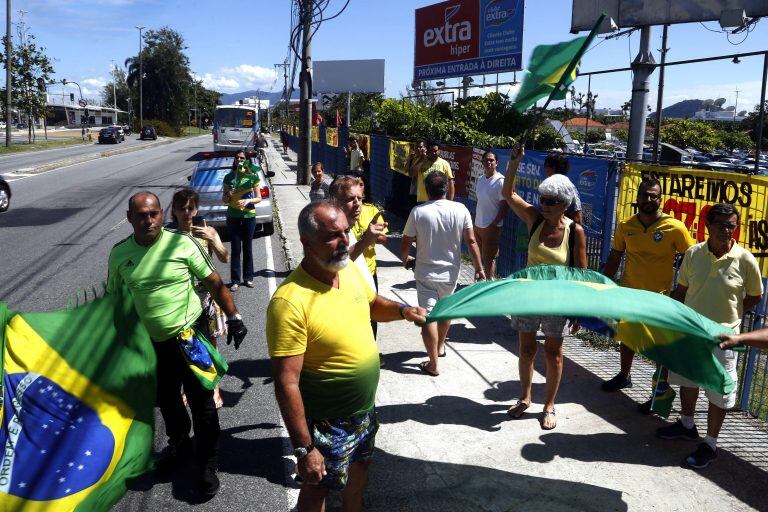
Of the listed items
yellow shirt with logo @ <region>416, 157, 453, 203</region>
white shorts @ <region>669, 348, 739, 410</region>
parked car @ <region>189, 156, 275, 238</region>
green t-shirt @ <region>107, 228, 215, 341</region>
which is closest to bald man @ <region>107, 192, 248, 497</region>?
green t-shirt @ <region>107, 228, 215, 341</region>

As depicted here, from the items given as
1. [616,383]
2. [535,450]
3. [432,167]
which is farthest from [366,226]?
[432,167]

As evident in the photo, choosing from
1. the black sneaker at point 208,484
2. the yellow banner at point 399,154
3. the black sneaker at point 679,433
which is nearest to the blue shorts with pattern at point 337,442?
the black sneaker at point 208,484

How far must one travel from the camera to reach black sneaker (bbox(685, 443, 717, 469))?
13.8ft

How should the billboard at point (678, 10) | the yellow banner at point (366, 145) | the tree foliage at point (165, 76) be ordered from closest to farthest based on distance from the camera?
the billboard at point (678, 10), the yellow banner at point (366, 145), the tree foliage at point (165, 76)

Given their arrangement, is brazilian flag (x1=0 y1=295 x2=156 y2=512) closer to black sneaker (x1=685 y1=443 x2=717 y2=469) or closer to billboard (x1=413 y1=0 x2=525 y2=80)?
black sneaker (x1=685 y1=443 x2=717 y2=469)

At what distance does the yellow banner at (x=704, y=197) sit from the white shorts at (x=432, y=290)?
6.58 ft

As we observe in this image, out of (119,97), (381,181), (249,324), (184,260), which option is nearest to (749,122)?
(381,181)

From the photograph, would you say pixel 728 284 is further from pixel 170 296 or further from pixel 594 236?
pixel 170 296

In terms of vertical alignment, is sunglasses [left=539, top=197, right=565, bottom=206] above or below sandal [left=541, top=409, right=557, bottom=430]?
above

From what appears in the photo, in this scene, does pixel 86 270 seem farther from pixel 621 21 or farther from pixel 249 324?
pixel 621 21

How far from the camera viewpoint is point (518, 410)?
4945mm

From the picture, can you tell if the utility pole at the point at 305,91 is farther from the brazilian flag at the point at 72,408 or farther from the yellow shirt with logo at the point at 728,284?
the brazilian flag at the point at 72,408

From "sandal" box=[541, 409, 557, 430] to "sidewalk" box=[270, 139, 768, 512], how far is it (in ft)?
0.16

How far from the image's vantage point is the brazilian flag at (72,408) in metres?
2.84
